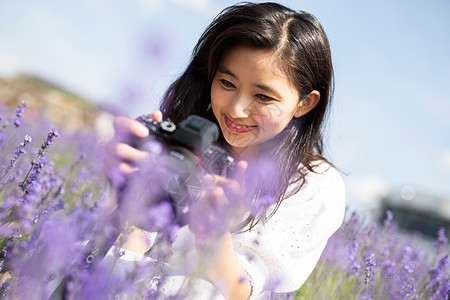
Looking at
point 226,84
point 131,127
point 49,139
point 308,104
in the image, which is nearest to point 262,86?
point 226,84

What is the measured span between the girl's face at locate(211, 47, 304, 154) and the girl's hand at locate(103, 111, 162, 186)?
57 centimetres

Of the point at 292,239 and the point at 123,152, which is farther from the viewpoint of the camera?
the point at 292,239

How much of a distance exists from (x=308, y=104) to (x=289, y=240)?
688 mm

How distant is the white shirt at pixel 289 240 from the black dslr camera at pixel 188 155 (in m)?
0.66

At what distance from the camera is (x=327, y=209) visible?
6.70 ft

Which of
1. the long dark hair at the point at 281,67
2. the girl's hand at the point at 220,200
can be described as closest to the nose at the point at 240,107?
the long dark hair at the point at 281,67

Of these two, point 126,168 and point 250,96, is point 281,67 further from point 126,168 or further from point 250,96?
point 126,168

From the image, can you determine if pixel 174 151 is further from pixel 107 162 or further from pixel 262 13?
pixel 262 13

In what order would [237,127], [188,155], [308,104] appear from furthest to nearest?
[308,104]
[237,127]
[188,155]

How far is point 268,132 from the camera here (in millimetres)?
1865

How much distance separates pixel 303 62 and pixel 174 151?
1210 millimetres

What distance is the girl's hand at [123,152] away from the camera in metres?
1.16

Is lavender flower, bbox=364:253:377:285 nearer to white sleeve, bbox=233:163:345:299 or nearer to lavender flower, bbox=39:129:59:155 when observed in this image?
white sleeve, bbox=233:163:345:299

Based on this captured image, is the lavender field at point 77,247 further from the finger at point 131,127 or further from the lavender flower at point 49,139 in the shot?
the finger at point 131,127
